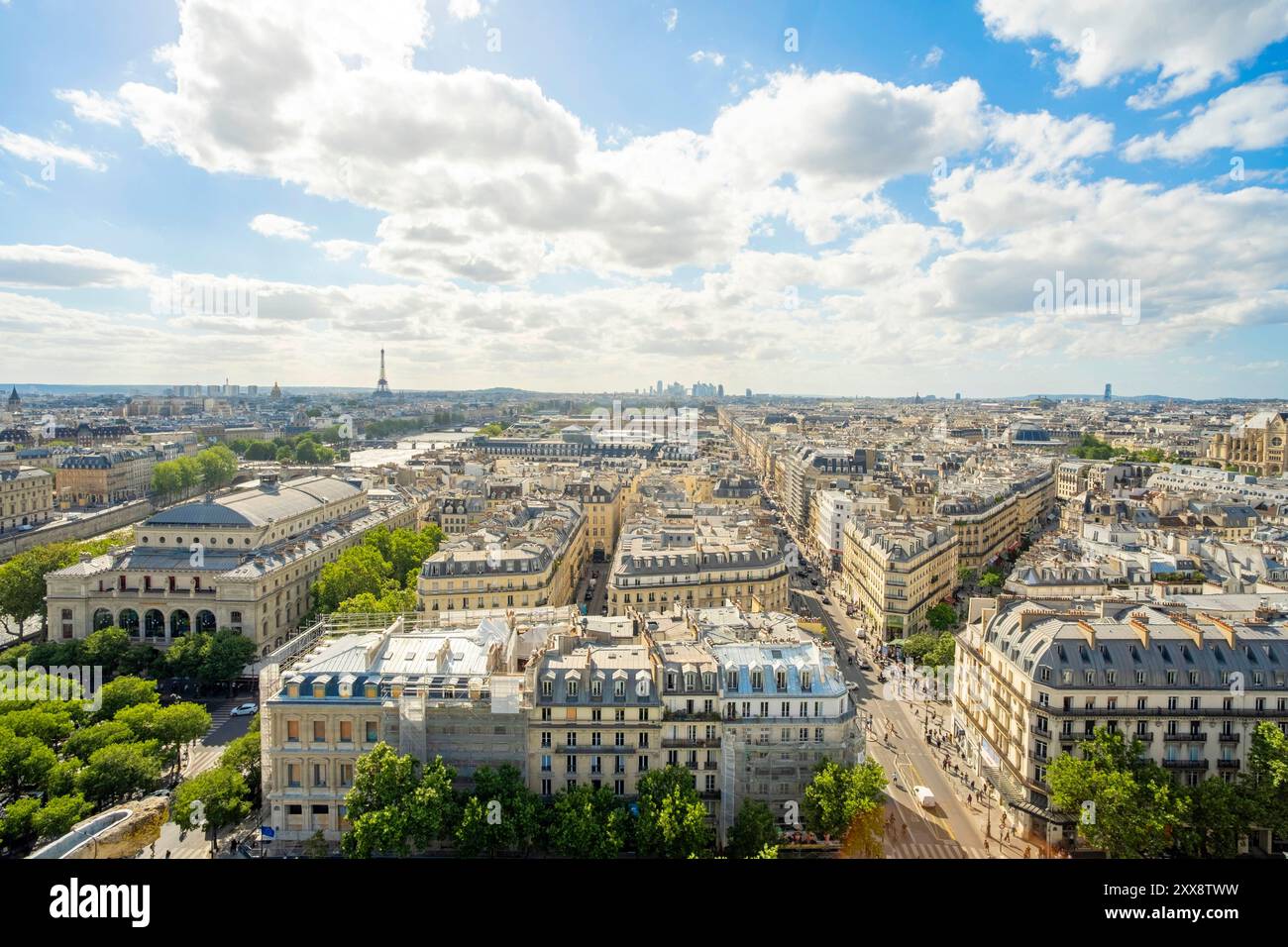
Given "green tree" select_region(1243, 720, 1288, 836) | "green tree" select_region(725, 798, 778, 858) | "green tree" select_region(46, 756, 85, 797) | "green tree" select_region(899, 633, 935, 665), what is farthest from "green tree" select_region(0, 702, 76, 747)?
"green tree" select_region(1243, 720, 1288, 836)

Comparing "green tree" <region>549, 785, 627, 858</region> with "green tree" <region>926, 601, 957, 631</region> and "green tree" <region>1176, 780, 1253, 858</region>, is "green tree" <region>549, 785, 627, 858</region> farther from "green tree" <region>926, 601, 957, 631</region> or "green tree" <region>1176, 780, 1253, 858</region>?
"green tree" <region>926, 601, 957, 631</region>

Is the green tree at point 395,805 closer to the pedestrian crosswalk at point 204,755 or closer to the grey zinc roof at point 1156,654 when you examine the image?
the pedestrian crosswalk at point 204,755

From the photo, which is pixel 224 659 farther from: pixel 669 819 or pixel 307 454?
pixel 307 454

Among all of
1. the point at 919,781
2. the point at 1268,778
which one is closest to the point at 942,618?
the point at 919,781

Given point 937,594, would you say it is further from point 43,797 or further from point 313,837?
point 43,797

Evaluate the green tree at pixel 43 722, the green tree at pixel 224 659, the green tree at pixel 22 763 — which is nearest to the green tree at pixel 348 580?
the green tree at pixel 224 659

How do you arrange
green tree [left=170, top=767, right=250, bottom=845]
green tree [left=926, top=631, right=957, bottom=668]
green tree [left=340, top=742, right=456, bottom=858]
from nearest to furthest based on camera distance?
green tree [left=340, top=742, right=456, bottom=858] → green tree [left=170, top=767, right=250, bottom=845] → green tree [left=926, top=631, right=957, bottom=668]
